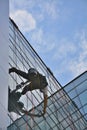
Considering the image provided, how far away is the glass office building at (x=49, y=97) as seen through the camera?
18.7 meters

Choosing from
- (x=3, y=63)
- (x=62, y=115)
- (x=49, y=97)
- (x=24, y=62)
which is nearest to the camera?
(x=3, y=63)

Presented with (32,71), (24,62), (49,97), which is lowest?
(32,71)

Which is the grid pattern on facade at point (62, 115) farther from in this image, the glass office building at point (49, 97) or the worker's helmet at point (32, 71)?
the worker's helmet at point (32, 71)

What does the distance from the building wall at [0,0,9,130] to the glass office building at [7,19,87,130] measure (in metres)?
4.16

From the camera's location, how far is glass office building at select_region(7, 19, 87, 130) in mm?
A: 18719

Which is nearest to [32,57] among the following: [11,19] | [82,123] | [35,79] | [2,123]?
[11,19]

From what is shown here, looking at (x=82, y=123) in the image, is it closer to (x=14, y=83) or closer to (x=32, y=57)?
(x=32, y=57)

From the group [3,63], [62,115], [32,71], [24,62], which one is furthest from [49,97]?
[3,63]

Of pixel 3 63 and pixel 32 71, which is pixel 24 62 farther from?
pixel 3 63

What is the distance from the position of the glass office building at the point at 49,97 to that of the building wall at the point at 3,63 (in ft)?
13.6

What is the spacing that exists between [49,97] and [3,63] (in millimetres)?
16152

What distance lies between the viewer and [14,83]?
1603cm

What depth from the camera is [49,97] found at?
26062mm

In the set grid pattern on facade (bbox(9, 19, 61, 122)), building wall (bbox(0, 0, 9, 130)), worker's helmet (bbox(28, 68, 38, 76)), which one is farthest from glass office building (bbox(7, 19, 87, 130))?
building wall (bbox(0, 0, 9, 130))
